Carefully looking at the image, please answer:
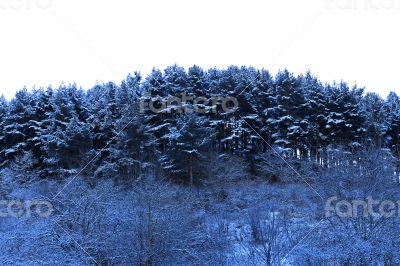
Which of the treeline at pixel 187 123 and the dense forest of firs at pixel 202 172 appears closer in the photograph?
the dense forest of firs at pixel 202 172

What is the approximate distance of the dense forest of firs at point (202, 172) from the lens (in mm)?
19141

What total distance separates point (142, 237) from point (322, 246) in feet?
28.0

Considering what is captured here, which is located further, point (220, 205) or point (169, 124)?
point (169, 124)

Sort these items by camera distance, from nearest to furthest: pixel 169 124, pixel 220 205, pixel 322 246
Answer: pixel 322 246
pixel 220 205
pixel 169 124

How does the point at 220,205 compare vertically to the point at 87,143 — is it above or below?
below

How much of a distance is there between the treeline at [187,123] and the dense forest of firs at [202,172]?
15cm

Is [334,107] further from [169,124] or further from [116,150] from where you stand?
[116,150]

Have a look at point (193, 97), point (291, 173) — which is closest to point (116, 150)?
point (193, 97)

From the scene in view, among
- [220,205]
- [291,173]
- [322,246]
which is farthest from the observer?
[291,173]

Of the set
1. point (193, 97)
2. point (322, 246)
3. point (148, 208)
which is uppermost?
point (193, 97)

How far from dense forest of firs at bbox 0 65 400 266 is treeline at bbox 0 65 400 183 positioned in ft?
0.48

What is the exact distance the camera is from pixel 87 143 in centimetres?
3675

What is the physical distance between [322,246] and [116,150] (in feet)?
66.6

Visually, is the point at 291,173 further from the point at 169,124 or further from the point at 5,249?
the point at 5,249
